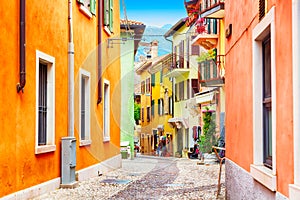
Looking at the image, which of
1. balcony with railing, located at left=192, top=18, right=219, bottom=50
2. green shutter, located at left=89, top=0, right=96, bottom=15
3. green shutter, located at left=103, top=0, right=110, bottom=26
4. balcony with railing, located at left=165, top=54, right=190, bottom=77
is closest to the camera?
green shutter, located at left=89, top=0, right=96, bottom=15

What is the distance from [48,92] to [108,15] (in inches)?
275

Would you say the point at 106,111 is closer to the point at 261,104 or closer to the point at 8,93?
the point at 8,93

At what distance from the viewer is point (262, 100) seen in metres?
6.51

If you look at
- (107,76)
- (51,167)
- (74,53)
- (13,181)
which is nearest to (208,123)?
(107,76)

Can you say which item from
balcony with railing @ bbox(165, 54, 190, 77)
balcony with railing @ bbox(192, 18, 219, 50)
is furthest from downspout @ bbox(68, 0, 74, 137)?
balcony with railing @ bbox(165, 54, 190, 77)

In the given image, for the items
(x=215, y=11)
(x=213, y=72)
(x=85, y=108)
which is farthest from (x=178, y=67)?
(x=85, y=108)

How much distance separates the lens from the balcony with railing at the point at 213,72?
2625cm

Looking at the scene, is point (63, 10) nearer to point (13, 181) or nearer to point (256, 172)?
point (13, 181)

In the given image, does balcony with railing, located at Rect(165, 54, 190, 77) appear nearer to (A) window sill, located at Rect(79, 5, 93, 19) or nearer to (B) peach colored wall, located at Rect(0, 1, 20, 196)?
(A) window sill, located at Rect(79, 5, 93, 19)

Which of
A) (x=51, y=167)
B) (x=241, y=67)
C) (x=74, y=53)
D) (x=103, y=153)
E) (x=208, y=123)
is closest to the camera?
(x=241, y=67)

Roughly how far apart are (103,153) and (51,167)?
582 cm

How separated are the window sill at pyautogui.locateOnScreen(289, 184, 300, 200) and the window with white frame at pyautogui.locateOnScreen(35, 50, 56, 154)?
276 inches

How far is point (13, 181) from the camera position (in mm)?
9156

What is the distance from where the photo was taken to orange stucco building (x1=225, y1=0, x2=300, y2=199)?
4617 mm
